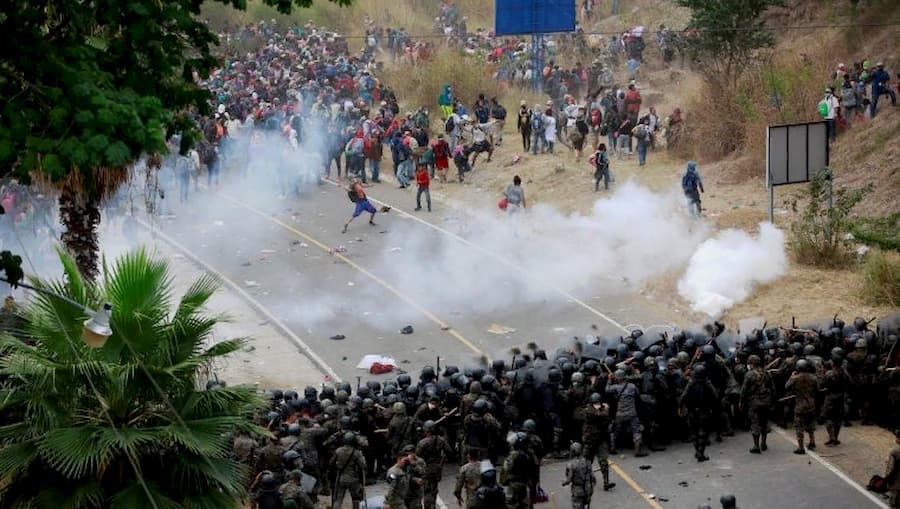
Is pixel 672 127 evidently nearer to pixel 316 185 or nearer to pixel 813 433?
pixel 316 185

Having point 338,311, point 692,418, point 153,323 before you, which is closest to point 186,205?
point 338,311

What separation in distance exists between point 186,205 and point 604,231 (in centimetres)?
1001

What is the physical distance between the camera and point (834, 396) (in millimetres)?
18062

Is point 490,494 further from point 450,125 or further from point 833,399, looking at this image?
point 450,125

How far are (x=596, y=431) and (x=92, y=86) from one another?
27.3 feet

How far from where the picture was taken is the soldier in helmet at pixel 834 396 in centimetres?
1802

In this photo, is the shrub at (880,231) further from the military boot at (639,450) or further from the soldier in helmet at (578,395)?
the soldier in helmet at (578,395)

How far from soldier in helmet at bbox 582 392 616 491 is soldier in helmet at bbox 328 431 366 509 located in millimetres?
2530

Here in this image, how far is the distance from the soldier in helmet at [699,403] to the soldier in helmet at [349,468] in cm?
409

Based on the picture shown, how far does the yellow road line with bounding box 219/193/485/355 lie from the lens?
937 inches

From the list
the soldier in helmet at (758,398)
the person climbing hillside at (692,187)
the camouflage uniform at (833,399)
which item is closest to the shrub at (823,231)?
the person climbing hillside at (692,187)

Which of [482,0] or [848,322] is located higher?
[482,0]

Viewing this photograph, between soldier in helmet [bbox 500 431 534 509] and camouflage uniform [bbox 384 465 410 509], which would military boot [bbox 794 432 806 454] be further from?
camouflage uniform [bbox 384 465 410 509]

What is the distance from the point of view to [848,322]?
23.2 meters
